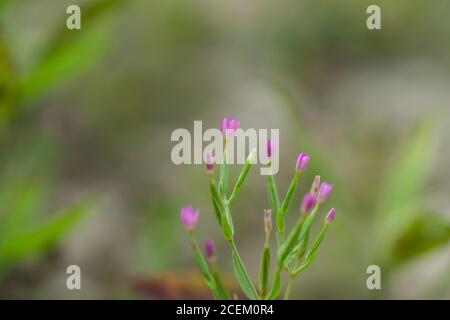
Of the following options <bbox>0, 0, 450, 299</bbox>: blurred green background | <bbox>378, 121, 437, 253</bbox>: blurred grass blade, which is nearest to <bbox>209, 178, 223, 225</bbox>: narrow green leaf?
<bbox>0, 0, 450, 299</bbox>: blurred green background

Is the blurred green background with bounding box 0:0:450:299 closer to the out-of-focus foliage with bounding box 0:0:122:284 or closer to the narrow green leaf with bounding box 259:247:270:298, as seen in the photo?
the out-of-focus foliage with bounding box 0:0:122:284

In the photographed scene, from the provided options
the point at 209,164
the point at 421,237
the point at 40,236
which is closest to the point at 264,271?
the point at 209,164

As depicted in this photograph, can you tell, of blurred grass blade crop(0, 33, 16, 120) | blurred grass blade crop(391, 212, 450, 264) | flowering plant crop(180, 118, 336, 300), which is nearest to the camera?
flowering plant crop(180, 118, 336, 300)

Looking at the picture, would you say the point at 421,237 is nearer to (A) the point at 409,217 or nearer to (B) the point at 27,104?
(A) the point at 409,217

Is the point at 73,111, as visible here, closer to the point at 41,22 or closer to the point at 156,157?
the point at 156,157

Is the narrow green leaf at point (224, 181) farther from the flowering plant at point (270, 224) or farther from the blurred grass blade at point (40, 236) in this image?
the blurred grass blade at point (40, 236)

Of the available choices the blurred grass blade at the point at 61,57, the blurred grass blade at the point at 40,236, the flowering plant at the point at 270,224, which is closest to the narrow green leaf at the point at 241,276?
the flowering plant at the point at 270,224

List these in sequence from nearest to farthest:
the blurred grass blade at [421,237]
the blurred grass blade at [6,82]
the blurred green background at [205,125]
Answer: the blurred grass blade at [421,237] < the blurred grass blade at [6,82] < the blurred green background at [205,125]

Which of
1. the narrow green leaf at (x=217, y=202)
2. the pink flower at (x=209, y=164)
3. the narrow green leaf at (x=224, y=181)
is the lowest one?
the narrow green leaf at (x=217, y=202)
